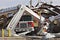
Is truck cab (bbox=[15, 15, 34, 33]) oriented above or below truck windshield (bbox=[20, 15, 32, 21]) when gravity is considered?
below

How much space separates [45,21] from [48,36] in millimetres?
2117

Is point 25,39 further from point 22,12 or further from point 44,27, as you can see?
point 22,12

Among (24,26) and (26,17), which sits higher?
(26,17)

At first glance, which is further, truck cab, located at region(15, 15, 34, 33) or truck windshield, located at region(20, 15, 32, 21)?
truck windshield, located at region(20, 15, 32, 21)

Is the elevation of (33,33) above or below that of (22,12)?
below

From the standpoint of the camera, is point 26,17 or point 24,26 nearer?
point 24,26

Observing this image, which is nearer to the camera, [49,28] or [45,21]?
[49,28]

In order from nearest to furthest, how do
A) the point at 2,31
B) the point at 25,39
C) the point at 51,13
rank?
the point at 25,39 < the point at 2,31 < the point at 51,13

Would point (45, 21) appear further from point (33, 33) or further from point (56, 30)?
point (56, 30)

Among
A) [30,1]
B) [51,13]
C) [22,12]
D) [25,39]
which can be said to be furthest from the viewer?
[30,1]

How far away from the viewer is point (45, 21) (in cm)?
837

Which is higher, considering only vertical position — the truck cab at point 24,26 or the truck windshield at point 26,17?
the truck windshield at point 26,17

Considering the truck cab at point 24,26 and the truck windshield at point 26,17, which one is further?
the truck windshield at point 26,17

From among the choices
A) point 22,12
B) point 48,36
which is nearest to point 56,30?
point 48,36
